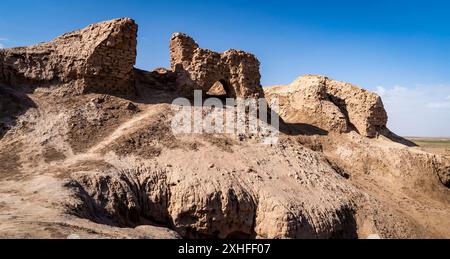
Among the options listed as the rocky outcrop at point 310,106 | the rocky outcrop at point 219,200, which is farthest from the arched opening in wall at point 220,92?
the rocky outcrop at point 219,200

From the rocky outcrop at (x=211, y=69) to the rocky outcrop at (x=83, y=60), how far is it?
201 cm

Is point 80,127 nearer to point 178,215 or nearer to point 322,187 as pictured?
point 178,215

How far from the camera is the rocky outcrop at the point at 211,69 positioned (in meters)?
15.1

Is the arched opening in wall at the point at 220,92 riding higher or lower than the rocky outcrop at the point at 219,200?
higher

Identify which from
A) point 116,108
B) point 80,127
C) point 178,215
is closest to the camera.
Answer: point 178,215

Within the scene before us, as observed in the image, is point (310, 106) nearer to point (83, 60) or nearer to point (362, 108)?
point (362, 108)

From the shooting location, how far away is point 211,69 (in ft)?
51.0

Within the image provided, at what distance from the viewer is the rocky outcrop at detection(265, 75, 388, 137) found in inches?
739

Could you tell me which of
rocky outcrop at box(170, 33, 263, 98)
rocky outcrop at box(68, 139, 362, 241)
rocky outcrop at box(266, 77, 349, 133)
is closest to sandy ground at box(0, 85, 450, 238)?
rocky outcrop at box(68, 139, 362, 241)

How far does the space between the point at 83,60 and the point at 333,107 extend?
11.5 meters

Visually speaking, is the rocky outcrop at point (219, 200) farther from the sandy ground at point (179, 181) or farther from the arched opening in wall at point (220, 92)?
the arched opening in wall at point (220, 92)

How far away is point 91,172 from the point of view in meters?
9.41
